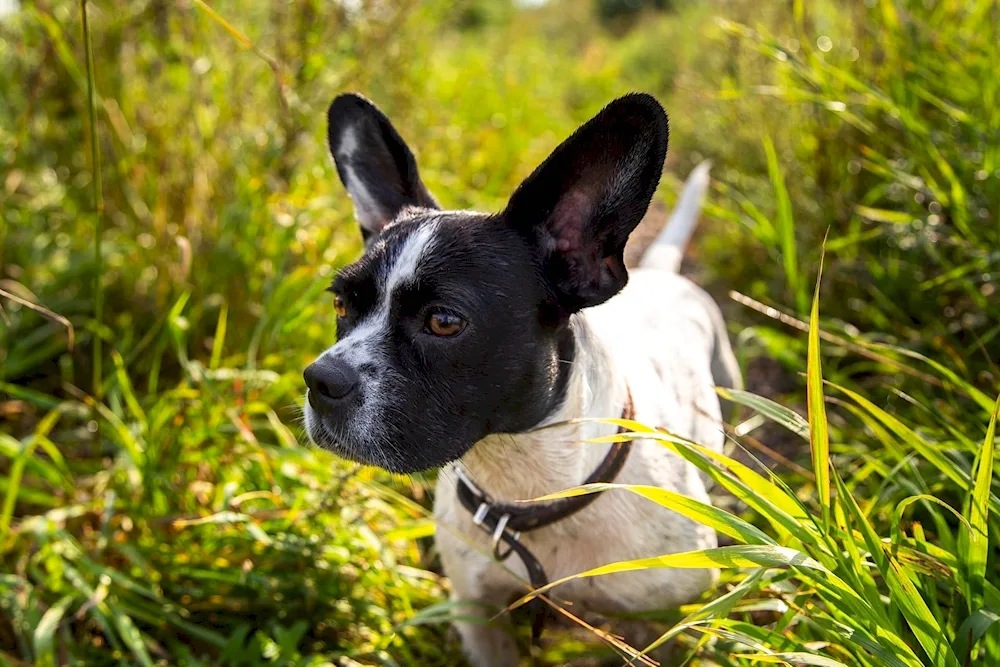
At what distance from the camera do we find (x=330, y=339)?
336 centimetres

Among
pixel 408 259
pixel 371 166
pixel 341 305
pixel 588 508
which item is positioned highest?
pixel 371 166

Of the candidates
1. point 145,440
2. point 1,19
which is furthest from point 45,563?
point 1,19

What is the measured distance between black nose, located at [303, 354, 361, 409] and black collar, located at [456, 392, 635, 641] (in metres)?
0.53

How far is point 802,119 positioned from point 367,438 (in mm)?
3107

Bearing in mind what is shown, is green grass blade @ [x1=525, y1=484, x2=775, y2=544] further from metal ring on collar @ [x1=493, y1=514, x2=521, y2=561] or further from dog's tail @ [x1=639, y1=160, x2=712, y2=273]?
dog's tail @ [x1=639, y1=160, x2=712, y2=273]

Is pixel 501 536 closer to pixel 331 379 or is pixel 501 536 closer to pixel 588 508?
pixel 588 508

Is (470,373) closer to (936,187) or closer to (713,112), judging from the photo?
(936,187)

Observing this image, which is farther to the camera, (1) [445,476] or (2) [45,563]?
(2) [45,563]

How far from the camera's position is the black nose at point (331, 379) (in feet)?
6.02

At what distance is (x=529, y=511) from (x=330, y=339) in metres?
1.48

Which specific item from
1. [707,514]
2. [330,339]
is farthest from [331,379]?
[330,339]

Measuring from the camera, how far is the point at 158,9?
3.73 metres

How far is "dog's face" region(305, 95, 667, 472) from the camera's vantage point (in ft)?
6.10

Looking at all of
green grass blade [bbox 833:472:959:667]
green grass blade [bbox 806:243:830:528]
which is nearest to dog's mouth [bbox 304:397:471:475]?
green grass blade [bbox 806:243:830:528]
